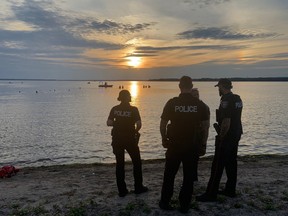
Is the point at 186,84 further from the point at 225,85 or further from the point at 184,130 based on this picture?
the point at 225,85

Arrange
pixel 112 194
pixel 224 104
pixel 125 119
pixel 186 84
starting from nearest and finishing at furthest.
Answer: pixel 186 84, pixel 224 104, pixel 125 119, pixel 112 194

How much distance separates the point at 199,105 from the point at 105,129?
23.7m

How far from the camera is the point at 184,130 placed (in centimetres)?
629

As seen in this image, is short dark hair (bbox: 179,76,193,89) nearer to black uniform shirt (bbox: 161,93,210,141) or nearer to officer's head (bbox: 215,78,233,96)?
black uniform shirt (bbox: 161,93,210,141)

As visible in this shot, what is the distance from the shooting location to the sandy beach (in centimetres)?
663

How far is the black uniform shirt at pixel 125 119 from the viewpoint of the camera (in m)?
7.35

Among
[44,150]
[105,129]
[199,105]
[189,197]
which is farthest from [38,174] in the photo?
[105,129]

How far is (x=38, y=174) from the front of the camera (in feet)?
35.1

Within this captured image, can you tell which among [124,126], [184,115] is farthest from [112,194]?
[184,115]

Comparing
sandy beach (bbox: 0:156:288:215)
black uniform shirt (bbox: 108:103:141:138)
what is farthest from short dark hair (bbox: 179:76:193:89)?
sandy beach (bbox: 0:156:288:215)

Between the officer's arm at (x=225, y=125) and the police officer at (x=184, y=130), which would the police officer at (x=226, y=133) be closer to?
the officer's arm at (x=225, y=125)

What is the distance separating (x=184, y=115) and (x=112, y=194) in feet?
9.26

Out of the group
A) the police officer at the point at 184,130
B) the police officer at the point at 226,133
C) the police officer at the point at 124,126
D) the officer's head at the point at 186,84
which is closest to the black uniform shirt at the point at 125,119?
the police officer at the point at 124,126

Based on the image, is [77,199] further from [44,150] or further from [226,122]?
[44,150]
